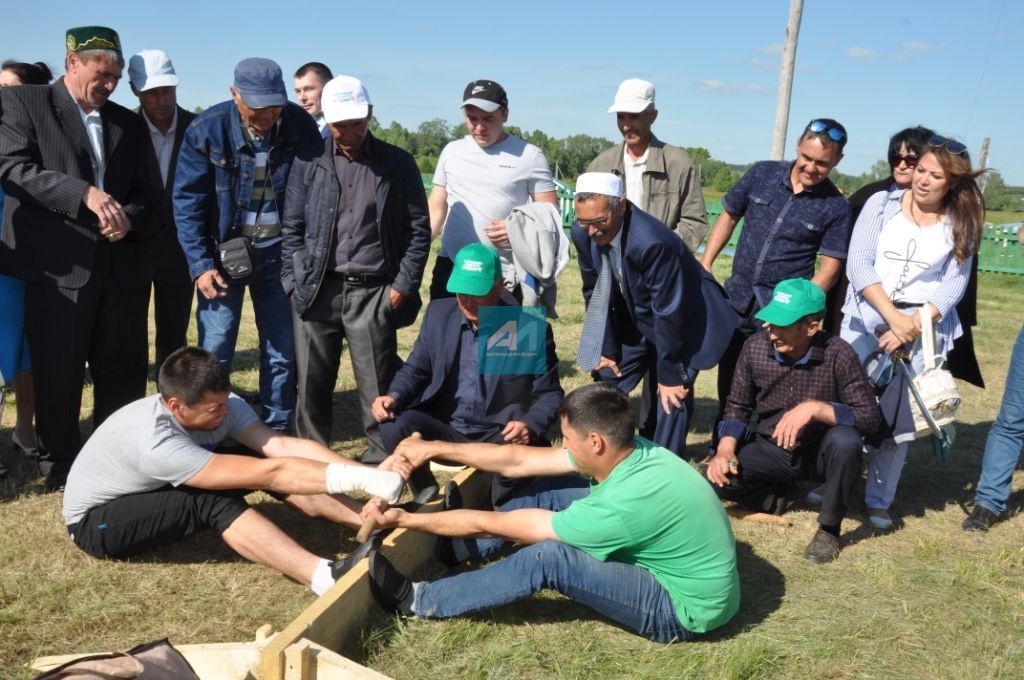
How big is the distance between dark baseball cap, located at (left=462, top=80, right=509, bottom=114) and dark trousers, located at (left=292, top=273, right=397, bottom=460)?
1210 millimetres

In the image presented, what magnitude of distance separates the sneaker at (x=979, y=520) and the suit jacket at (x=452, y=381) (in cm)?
241

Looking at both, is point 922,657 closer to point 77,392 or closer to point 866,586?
point 866,586

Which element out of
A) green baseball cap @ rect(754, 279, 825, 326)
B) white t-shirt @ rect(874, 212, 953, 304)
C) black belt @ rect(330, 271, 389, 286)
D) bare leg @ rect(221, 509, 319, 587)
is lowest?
bare leg @ rect(221, 509, 319, 587)

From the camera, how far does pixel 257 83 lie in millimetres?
4887

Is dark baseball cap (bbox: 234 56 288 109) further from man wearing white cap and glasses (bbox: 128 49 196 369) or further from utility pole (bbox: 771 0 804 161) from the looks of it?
utility pole (bbox: 771 0 804 161)

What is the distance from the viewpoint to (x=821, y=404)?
466 centimetres

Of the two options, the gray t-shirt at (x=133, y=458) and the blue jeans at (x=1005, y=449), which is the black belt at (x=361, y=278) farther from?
the blue jeans at (x=1005, y=449)

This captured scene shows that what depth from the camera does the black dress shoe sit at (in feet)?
11.6

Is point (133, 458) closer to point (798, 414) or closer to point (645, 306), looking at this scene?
point (645, 306)

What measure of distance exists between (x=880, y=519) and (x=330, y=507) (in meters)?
2.99

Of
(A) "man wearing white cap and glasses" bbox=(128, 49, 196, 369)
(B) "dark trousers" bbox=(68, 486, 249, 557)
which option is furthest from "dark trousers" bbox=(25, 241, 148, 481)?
(B) "dark trousers" bbox=(68, 486, 249, 557)

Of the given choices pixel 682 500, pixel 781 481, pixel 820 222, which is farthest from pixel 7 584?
pixel 820 222

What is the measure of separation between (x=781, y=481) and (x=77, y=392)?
386 cm

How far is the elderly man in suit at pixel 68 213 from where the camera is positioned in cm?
464
